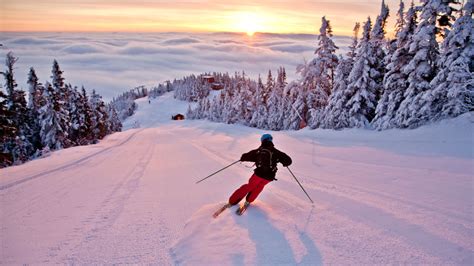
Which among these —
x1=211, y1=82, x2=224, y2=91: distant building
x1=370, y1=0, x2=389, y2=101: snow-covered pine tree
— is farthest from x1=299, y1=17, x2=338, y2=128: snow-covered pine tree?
x1=211, y1=82, x2=224, y2=91: distant building

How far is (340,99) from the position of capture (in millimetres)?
27578

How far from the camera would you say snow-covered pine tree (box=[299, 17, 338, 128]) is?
31609 millimetres

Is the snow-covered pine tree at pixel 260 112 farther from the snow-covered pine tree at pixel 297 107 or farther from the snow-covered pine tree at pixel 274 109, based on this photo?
the snow-covered pine tree at pixel 297 107

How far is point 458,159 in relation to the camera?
1051 cm

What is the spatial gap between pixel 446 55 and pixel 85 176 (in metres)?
21.4

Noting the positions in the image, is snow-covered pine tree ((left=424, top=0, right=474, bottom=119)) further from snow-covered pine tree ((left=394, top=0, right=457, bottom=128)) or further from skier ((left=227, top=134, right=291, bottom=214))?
skier ((left=227, top=134, right=291, bottom=214))

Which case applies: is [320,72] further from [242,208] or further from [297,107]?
[242,208]

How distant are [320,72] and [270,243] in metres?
30.4

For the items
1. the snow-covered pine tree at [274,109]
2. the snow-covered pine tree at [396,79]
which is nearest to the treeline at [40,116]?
the snow-covered pine tree at [274,109]

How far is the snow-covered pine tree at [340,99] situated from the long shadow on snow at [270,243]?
2377cm

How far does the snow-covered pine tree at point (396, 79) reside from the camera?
21.5 metres

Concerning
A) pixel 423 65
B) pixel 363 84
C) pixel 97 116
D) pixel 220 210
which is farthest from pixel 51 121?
pixel 423 65

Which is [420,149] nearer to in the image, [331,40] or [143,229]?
[143,229]

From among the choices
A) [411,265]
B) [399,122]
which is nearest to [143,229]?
[411,265]
